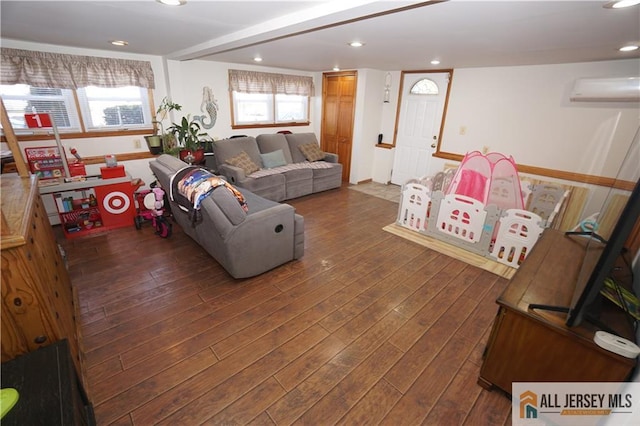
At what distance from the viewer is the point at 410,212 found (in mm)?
3672

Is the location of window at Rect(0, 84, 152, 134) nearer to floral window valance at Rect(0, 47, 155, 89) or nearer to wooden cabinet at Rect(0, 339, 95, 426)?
floral window valance at Rect(0, 47, 155, 89)

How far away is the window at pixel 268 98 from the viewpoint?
5102 millimetres

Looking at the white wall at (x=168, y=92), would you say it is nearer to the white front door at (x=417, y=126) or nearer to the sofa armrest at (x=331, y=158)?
the sofa armrest at (x=331, y=158)

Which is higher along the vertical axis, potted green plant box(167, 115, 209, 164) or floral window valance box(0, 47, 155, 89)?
floral window valance box(0, 47, 155, 89)

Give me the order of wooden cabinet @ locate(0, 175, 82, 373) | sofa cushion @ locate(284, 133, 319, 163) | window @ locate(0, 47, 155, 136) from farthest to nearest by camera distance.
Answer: sofa cushion @ locate(284, 133, 319, 163)
window @ locate(0, 47, 155, 136)
wooden cabinet @ locate(0, 175, 82, 373)

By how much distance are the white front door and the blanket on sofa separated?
370cm

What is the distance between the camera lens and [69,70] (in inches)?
134

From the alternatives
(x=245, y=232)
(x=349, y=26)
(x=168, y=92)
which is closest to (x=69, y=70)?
(x=168, y=92)

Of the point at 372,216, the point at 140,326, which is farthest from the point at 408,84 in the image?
the point at 140,326

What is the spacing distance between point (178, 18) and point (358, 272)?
8.58 ft

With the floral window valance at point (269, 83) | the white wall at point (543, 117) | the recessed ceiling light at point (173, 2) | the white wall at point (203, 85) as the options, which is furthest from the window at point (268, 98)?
the recessed ceiling light at point (173, 2)

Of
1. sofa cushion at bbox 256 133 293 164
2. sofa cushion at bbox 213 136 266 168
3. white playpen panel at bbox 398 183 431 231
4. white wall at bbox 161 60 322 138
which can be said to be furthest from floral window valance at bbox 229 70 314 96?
white playpen panel at bbox 398 183 431 231

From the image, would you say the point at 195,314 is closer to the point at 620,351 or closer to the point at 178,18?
the point at 178,18

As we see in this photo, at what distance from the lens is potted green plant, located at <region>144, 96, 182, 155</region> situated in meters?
4.02
